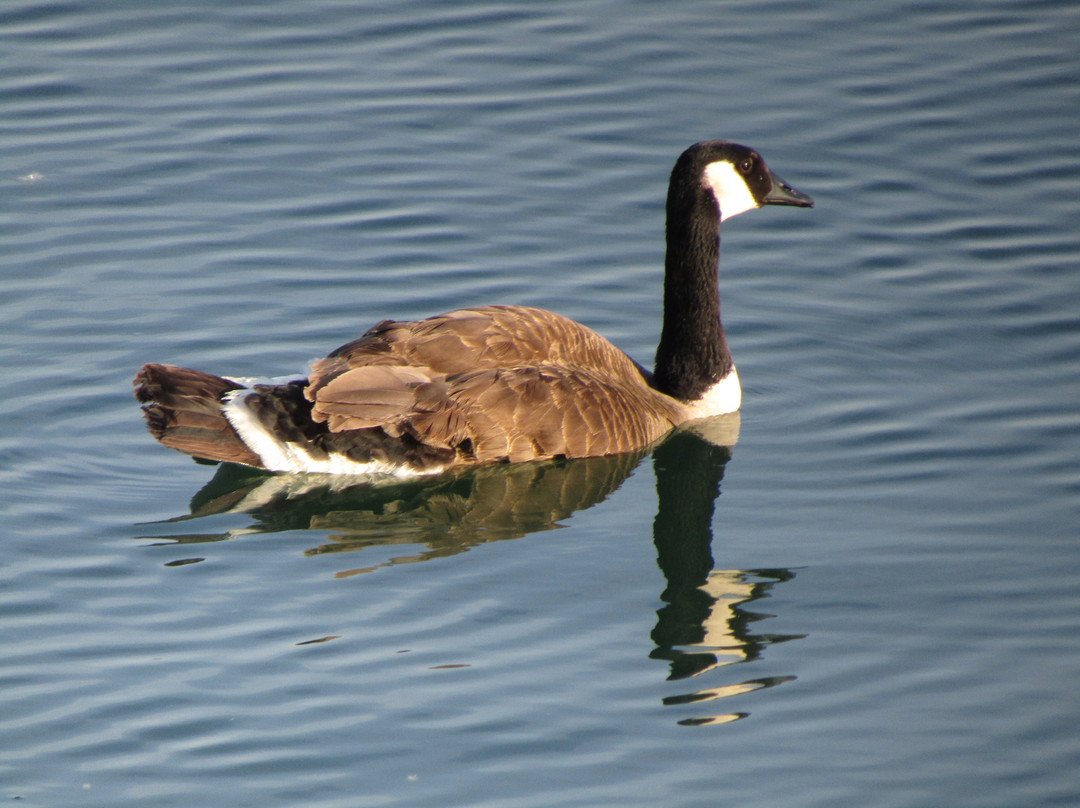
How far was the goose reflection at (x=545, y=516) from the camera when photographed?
7621 millimetres

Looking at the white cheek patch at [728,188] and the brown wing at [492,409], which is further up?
the white cheek patch at [728,188]

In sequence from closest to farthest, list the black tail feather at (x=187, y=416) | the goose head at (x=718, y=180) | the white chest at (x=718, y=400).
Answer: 1. the black tail feather at (x=187, y=416)
2. the goose head at (x=718, y=180)
3. the white chest at (x=718, y=400)

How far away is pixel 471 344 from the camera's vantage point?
932 cm

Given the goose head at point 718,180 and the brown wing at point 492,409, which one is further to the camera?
the goose head at point 718,180

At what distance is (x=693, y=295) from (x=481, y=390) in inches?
73.0

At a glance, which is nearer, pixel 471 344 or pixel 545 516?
pixel 545 516

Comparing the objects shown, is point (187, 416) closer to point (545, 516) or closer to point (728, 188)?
point (545, 516)

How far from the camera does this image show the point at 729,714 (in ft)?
22.5

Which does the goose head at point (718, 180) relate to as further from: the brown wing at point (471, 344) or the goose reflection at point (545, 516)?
the goose reflection at point (545, 516)

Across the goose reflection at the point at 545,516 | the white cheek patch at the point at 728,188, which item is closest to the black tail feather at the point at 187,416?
the goose reflection at the point at 545,516

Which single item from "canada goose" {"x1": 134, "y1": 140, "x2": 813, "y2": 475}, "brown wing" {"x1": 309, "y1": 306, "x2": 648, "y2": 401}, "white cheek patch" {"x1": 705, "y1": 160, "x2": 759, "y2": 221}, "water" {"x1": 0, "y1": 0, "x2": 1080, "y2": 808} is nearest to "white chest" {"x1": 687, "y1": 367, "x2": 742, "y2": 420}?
"canada goose" {"x1": 134, "y1": 140, "x2": 813, "y2": 475}

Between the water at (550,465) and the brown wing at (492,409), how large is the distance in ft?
0.83

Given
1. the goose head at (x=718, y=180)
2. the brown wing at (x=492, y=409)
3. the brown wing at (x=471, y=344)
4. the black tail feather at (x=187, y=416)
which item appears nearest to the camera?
the black tail feather at (x=187, y=416)

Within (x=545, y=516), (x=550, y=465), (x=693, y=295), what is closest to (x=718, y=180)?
(x=693, y=295)
